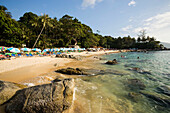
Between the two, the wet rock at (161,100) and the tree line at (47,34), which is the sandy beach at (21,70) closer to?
the wet rock at (161,100)

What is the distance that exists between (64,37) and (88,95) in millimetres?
41383

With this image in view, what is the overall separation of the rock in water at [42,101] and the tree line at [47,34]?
30297mm

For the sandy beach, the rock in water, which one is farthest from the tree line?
the rock in water

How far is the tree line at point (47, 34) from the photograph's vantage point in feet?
79.5

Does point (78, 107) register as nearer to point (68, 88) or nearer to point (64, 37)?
point (68, 88)

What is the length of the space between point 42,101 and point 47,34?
42.4m

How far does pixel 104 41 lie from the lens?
68.1 m

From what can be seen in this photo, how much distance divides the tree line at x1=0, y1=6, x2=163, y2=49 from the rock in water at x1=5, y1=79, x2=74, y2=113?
30.3 metres

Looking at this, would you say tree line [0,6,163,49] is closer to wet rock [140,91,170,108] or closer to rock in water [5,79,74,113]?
rock in water [5,79,74,113]

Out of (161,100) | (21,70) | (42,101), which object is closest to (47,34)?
(21,70)

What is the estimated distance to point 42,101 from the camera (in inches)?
92.2

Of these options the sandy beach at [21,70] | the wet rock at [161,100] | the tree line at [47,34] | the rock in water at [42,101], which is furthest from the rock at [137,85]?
the tree line at [47,34]

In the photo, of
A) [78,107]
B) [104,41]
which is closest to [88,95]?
[78,107]

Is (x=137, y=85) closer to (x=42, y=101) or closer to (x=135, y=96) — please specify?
(x=135, y=96)
